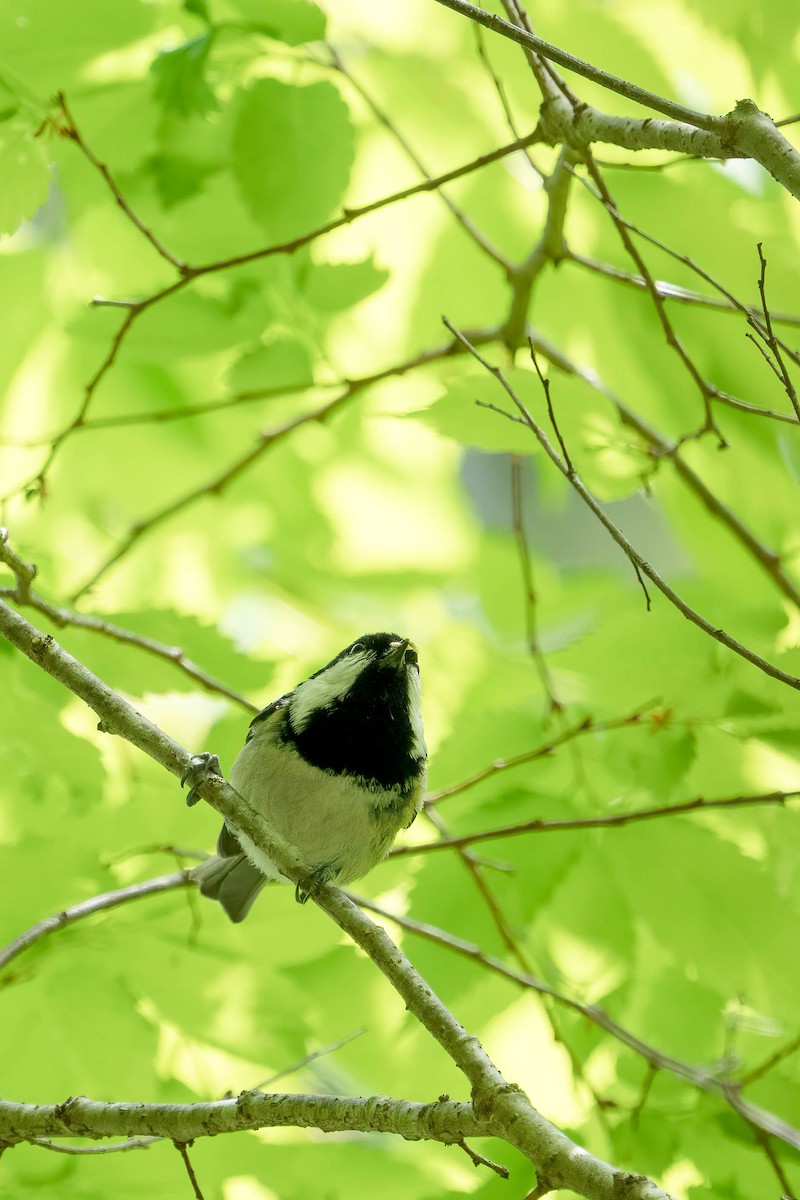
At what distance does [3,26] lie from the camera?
225 centimetres

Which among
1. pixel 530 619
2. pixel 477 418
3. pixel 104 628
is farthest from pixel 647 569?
pixel 104 628

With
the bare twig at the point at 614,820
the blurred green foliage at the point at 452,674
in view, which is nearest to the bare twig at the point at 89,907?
the blurred green foliage at the point at 452,674

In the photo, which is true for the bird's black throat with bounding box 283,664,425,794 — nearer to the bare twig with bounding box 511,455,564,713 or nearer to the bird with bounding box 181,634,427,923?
the bird with bounding box 181,634,427,923

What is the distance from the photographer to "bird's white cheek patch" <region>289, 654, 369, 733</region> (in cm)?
263

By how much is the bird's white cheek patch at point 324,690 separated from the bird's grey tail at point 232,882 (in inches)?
15.3

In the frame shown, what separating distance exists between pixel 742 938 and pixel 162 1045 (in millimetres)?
1202

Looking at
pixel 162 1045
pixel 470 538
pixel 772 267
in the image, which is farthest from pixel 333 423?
pixel 162 1045

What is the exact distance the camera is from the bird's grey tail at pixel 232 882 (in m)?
2.52

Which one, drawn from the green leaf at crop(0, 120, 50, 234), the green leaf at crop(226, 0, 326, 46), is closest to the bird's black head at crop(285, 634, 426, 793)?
the green leaf at crop(0, 120, 50, 234)

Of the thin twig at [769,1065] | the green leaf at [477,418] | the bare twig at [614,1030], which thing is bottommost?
the thin twig at [769,1065]

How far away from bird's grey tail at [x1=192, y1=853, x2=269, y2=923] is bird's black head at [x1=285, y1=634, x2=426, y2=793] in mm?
357

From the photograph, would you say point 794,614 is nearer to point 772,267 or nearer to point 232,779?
point 772,267

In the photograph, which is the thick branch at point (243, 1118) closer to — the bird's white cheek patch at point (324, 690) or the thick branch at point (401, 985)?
the thick branch at point (401, 985)

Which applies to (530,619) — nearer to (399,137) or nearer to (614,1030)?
(614,1030)
